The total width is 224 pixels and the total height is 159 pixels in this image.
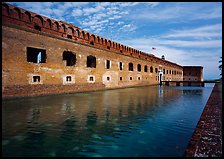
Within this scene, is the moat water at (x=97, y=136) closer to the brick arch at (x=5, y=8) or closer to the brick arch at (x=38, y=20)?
the brick arch at (x=5, y=8)

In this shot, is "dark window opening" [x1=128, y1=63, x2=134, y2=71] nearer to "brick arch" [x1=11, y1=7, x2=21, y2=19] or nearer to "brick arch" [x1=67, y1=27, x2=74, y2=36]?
"brick arch" [x1=67, y1=27, x2=74, y2=36]

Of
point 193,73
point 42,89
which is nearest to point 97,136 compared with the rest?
point 42,89

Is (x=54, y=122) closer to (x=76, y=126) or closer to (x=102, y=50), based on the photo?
(x=76, y=126)

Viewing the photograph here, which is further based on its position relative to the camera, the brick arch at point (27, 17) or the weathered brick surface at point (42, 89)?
the brick arch at point (27, 17)

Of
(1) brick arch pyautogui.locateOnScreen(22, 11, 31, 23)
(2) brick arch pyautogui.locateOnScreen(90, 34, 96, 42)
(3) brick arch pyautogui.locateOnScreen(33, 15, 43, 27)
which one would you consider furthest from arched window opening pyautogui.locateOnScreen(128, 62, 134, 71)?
(1) brick arch pyautogui.locateOnScreen(22, 11, 31, 23)

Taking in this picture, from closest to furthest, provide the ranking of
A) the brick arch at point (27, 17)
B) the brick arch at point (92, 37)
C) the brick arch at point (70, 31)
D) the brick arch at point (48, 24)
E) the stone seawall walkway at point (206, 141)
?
the stone seawall walkway at point (206, 141) → the brick arch at point (27, 17) → the brick arch at point (48, 24) → the brick arch at point (70, 31) → the brick arch at point (92, 37)

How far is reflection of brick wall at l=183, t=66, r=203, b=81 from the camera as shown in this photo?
152ft

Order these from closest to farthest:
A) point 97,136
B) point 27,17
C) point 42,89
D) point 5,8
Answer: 1. point 97,136
2. point 5,8
3. point 27,17
4. point 42,89

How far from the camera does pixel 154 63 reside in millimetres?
29344

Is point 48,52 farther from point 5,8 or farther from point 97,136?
point 97,136

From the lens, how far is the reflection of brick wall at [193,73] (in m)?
46.2

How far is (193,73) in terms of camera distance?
4666 cm

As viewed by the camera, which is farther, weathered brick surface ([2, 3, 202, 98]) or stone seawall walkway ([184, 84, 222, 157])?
weathered brick surface ([2, 3, 202, 98])

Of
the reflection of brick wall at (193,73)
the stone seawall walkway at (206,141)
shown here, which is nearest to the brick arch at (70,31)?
the stone seawall walkway at (206,141)
